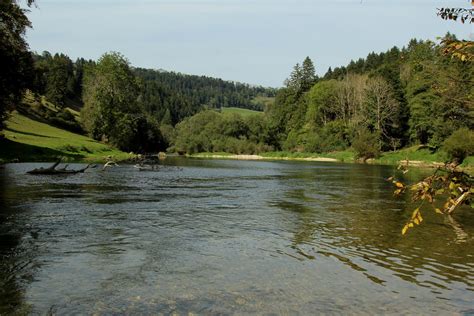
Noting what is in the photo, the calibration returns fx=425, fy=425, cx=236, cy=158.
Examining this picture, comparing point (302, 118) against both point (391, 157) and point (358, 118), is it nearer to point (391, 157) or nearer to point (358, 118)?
point (358, 118)

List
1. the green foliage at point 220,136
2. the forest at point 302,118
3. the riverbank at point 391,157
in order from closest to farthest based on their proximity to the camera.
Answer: the riverbank at point 391,157
the forest at point 302,118
the green foliage at point 220,136

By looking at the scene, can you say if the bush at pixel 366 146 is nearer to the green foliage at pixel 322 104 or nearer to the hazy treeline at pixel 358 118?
the hazy treeline at pixel 358 118

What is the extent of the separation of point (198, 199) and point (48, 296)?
2014 centimetres

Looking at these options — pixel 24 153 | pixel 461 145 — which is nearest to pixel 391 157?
pixel 461 145

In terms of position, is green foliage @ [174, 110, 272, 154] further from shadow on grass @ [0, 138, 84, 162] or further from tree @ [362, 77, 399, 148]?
shadow on grass @ [0, 138, 84, 162]

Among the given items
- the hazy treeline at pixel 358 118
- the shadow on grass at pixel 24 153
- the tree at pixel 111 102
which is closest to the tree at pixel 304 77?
the hazy treeline at pixel 358 118

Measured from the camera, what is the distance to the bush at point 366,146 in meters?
109

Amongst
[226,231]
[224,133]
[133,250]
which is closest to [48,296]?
[133,250]

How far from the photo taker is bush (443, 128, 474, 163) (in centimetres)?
7806

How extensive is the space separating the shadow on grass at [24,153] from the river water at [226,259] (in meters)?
40.0

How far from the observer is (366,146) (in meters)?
109

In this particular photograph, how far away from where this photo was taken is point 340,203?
97.3 ft

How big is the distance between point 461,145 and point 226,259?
7660 centimetres

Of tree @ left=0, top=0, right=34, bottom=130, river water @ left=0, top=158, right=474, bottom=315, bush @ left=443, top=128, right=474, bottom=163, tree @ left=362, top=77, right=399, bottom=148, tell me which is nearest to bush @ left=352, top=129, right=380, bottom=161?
tree @ left=362, top=77, right=399, bottom=148
